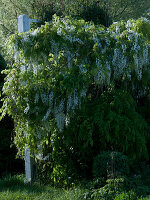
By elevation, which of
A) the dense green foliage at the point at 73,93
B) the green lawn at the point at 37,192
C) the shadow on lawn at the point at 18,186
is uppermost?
the dense green foliage at the point at 73,93

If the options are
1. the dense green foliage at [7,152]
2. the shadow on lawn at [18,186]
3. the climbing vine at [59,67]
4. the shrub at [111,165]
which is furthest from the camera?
the dense green foliage at [7,152]

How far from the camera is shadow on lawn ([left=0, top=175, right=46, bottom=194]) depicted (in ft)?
15.4

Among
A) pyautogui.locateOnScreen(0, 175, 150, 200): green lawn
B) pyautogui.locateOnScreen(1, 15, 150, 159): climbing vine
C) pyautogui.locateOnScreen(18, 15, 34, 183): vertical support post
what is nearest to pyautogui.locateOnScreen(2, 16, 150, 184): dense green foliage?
pyautogui.locateOnScreen(1, 15, 150, 159): climbing vine

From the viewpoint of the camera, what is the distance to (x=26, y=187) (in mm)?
4926

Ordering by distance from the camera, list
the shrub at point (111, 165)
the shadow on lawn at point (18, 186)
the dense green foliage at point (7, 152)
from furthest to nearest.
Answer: the dense green foliage at point (7, 152) < the shadow on lawn at point (18, 186) < the shrub at point (111, 165)

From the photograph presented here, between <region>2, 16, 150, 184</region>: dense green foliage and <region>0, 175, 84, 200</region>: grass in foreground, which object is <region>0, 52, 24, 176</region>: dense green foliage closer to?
<region>0, 175, 84, 200</region>: grass in foreground

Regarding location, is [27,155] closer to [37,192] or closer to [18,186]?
[18,186]

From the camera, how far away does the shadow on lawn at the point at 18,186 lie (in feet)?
15.4

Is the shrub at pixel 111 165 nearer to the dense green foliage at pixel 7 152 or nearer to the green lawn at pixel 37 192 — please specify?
the green lawn at pixel 37 192

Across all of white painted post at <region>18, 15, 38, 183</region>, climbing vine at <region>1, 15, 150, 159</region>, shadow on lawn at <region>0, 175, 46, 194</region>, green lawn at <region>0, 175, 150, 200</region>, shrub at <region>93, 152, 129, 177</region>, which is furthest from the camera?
white painted post at <region>18, 15, 38, 183</region>

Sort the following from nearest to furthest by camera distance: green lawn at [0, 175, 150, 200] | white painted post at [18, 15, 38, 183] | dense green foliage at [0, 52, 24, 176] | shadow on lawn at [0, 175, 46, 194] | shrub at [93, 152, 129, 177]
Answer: green lawn at [0, 175, 150, 200] → shrub at [93, 152, 129, 177] → shadow on lawn at [0, 175, 46, 194] → white painted post at [18, 15, 38, 183] → dense green foliage at [0, 52, 24, 176]

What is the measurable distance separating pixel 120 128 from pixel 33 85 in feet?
4.86

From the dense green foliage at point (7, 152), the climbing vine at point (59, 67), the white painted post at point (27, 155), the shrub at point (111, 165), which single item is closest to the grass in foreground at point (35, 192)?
the white painted post at point (27, 155)

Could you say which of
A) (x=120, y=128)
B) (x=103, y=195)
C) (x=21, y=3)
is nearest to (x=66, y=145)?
(x=120, y=128)
